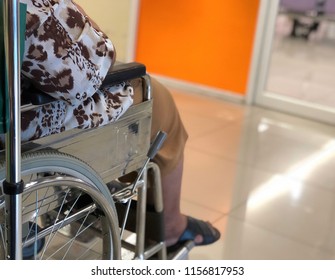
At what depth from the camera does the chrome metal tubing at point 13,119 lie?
758 mm

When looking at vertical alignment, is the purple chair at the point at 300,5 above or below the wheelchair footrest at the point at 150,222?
above

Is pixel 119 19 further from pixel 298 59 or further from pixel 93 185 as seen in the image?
pixel 93 185

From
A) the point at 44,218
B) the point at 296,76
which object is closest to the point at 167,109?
the point at 44,218

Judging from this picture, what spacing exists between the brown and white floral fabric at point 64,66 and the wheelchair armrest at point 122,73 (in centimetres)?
4

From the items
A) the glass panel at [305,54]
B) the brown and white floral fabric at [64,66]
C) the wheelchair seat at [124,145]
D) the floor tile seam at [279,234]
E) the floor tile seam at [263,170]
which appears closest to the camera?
the brown and white floral fabric at [64,66]

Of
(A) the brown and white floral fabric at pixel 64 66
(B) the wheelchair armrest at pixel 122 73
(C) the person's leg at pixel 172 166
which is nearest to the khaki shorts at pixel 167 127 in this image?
(C) the person's leg at pixel 172 166

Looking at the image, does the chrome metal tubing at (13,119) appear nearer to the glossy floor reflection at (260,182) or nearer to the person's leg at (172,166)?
the person's leg at (172,166)

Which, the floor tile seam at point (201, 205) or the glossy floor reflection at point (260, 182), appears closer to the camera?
the glossy floor reflection at point (260, 182)

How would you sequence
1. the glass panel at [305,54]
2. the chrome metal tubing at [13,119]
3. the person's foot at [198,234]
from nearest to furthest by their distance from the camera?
the chrome metal tubing at [13,119] < the person's foot at [198,234] < the glass panel at [305,54]

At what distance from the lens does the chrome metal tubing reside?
758 mm

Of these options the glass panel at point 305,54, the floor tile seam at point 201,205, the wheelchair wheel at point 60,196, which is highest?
the wheelchair wheel at point 60,196

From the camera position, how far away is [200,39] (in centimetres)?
398

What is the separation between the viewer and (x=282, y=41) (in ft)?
20.5

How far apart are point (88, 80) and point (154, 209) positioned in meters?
0.64
